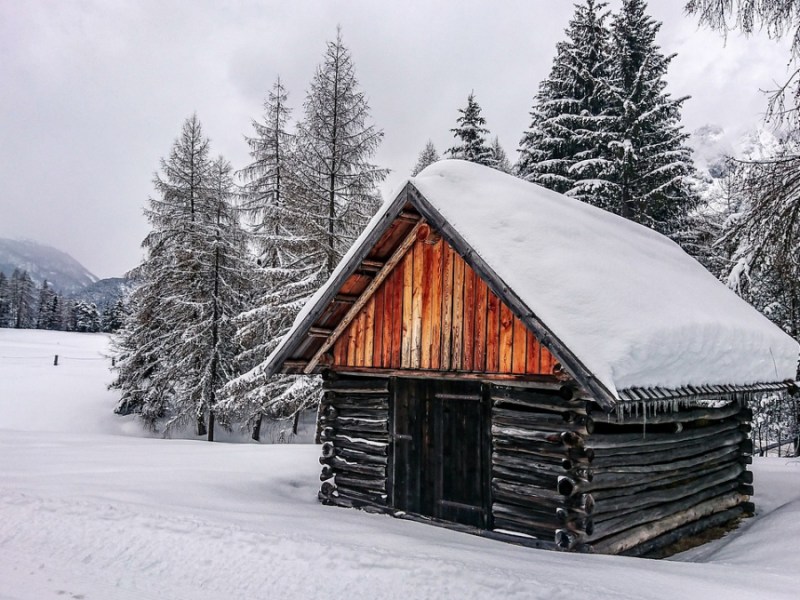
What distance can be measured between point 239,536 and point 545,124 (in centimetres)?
1912

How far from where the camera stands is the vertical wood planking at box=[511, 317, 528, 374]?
25.3 ft

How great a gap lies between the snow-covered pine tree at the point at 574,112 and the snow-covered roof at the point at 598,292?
10.4 metres

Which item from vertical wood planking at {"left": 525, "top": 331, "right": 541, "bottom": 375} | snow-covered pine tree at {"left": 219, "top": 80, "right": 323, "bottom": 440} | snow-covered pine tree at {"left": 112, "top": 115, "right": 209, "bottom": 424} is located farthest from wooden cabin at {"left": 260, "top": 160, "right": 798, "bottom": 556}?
snow-covered pine tree at {"left": 112, "top": 115, "right": 209, "bottom": 424}

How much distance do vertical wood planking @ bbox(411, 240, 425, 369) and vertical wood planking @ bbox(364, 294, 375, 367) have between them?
0.90 metres

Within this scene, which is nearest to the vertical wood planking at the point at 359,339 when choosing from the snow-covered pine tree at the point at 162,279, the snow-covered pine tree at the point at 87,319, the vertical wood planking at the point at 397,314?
the vertical wood planking at the point at 397,314

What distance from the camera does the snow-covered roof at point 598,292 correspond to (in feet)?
22.8

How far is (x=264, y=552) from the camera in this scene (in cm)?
641

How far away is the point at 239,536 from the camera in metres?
6.80

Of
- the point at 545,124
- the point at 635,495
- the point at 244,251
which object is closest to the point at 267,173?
the point at 244,251

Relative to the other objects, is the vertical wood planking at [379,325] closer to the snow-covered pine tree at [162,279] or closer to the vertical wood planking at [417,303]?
the vertical wood planking at [417,303]

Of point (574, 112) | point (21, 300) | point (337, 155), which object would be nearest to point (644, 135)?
point (574, 112)

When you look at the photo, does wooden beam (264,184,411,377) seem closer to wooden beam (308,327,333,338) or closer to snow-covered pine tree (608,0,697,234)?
wooden beam (308,327,333,338)

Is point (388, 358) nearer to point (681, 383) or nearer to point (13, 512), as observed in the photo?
point (681, 383)

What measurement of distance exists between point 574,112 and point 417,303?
16262 millimetres
